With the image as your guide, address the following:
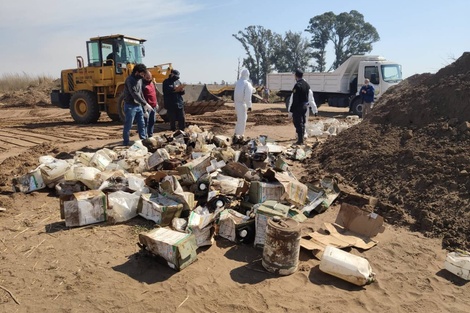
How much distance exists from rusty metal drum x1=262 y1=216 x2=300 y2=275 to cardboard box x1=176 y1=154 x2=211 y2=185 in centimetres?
165

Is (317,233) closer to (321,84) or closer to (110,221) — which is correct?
(110,221)

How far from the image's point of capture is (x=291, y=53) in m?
46.3

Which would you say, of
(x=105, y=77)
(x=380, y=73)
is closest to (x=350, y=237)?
(x=105, y=77)

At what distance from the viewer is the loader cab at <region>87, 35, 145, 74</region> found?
36.2ft

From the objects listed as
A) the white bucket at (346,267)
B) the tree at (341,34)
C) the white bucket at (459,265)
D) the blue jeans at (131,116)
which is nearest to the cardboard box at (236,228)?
the white bucket at (346,267)

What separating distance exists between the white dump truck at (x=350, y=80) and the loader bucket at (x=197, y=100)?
6704 millimetres

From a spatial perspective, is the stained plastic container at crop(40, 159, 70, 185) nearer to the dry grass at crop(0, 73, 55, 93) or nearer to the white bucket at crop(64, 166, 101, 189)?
the white bucket at crop(64, 166, 101, 189)

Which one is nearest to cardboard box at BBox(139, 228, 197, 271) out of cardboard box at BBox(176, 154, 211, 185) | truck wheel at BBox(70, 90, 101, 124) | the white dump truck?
cardboard box at BBox(176, 154, 211, 185)

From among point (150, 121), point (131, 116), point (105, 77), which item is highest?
point (105, 77)

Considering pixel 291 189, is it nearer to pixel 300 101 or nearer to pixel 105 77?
pixel 300 101

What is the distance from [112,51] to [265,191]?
360 inches

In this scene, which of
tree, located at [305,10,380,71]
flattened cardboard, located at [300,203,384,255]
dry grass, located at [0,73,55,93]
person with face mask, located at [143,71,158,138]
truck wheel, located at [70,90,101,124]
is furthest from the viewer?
tree, located at [305,10,380,71]

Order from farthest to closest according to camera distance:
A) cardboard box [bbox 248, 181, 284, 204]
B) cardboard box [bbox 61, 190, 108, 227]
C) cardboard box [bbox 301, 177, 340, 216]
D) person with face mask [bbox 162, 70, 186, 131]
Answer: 1. person with face mask [bbox 162, 70, 186, 131]
2. cardboard box [bbox 301, 177, 340, 216]
3. cardboard box [bbox 248, 181, 284, 204]
4. cardboard box [bbox 61, 190, 108, 227]

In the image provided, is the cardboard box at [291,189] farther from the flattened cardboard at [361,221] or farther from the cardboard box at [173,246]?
the cardboard box at [173,246]
